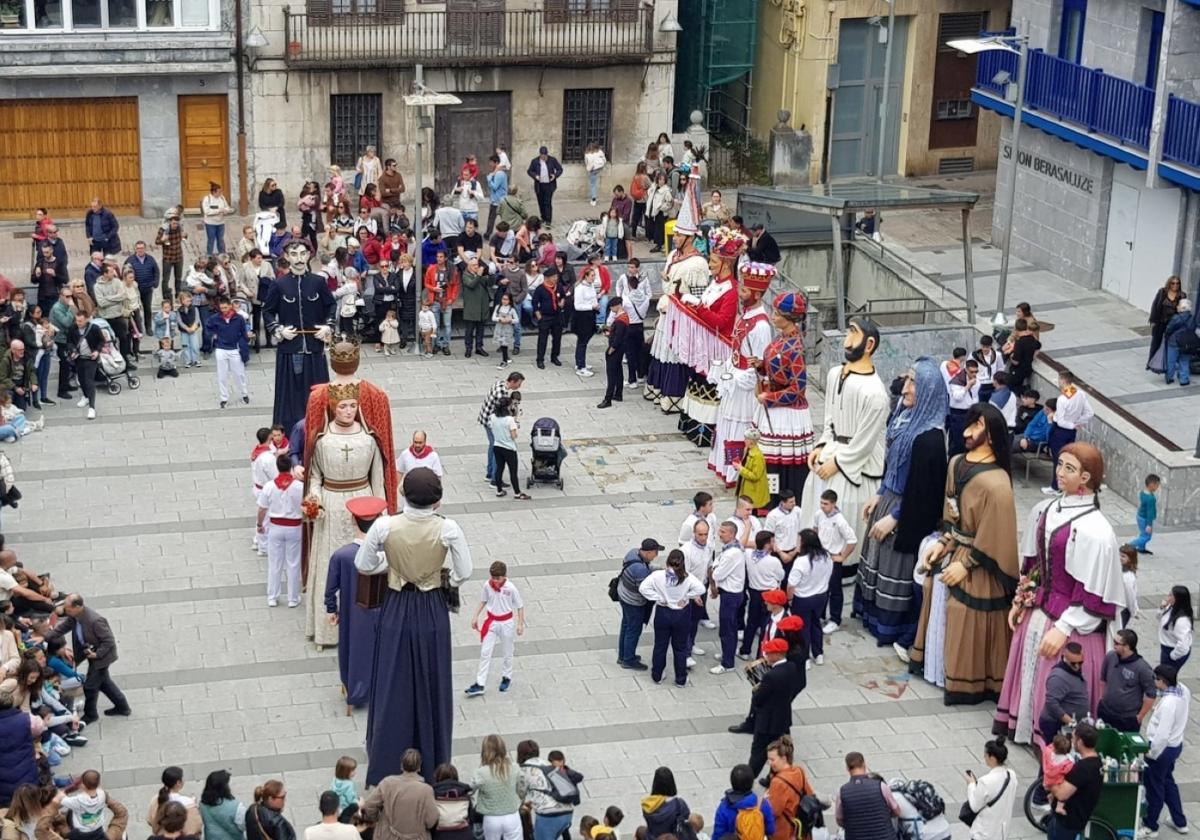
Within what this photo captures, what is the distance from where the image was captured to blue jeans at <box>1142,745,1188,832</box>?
1667cm

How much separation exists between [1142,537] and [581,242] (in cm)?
1269

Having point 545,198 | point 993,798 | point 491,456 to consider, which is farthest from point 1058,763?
point 545,198

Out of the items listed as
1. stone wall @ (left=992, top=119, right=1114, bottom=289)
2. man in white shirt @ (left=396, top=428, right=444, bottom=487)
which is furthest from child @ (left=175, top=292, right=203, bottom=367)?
stone wall @ (left=992, top=119, right=1114, bottom=289)

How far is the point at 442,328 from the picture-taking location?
94.3ft

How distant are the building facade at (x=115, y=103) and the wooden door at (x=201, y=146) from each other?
0.06 feet

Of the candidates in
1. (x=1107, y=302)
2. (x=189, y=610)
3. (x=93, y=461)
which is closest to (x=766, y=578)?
(x=189, y=610)

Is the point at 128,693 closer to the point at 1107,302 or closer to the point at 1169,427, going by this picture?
the point at 1169,427

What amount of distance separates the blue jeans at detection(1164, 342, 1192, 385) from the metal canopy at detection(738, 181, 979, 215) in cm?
345

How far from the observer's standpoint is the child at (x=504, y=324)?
91.9ft

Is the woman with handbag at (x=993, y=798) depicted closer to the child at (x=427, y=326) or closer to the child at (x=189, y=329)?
the child at (x=427, y=326)

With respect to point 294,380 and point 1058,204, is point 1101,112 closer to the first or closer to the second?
point 1058,204

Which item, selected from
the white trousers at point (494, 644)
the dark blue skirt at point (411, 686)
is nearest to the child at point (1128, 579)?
the white trousers at point (494, 644)

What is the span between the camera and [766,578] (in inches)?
755

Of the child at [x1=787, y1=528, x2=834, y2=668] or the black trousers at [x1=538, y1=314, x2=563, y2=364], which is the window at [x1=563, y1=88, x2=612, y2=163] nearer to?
the black trousers at [x1=538, y1=314, x2=563, y2=364]
